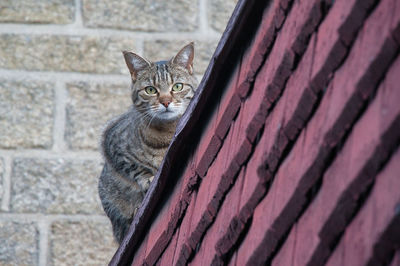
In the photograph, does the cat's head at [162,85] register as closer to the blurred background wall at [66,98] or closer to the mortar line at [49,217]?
the blurred background wall at [66,98]

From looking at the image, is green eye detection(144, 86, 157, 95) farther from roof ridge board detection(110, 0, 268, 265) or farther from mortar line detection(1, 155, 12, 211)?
roof ridge board detection(110, 0, 268, 265)

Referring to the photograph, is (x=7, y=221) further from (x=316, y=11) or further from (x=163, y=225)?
(x=316, y=11)

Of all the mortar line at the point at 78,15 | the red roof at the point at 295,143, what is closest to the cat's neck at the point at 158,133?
the mortar line at the point at 78,15

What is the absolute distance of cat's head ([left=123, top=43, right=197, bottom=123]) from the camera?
14.2ft

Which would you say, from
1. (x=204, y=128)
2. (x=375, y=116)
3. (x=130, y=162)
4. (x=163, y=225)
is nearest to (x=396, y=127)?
(x=375, y=116)

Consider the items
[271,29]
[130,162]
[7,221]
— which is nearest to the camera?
[271,29]

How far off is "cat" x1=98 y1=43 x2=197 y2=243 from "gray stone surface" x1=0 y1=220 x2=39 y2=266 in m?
0.56

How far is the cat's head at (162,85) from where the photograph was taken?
14.2 ft

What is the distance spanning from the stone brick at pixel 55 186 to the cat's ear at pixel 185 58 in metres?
0.78

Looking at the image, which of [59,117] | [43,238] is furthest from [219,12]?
[43,238]

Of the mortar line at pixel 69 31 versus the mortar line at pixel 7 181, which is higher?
the mortar line at pixel 69 31

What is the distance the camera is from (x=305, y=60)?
1593 millimetres

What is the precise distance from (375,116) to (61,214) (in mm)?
3730

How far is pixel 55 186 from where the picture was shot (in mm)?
4895
